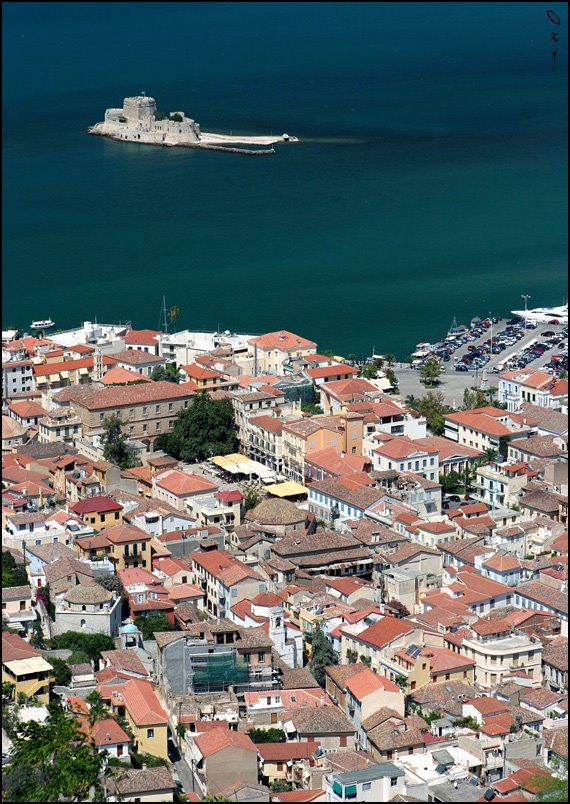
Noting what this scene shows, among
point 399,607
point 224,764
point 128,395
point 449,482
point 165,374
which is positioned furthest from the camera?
point 165,374

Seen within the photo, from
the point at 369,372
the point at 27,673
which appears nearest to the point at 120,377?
the point at 369,372

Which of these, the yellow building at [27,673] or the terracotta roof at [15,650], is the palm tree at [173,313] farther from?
the yellow building at [27,673]

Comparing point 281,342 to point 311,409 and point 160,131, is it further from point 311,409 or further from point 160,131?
point 160,131

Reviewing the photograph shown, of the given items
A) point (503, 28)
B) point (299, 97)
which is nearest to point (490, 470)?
point (299, 97)

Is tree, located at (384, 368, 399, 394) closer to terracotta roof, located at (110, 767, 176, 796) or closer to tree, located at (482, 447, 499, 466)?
tree, located at (482, 447, 499, 466)

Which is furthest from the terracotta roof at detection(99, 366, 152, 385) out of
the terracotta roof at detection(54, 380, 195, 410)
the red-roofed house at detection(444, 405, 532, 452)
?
the red-roofed house at detection(444, 405, 532, 452)

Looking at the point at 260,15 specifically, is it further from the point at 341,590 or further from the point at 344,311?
the point at 341,590
